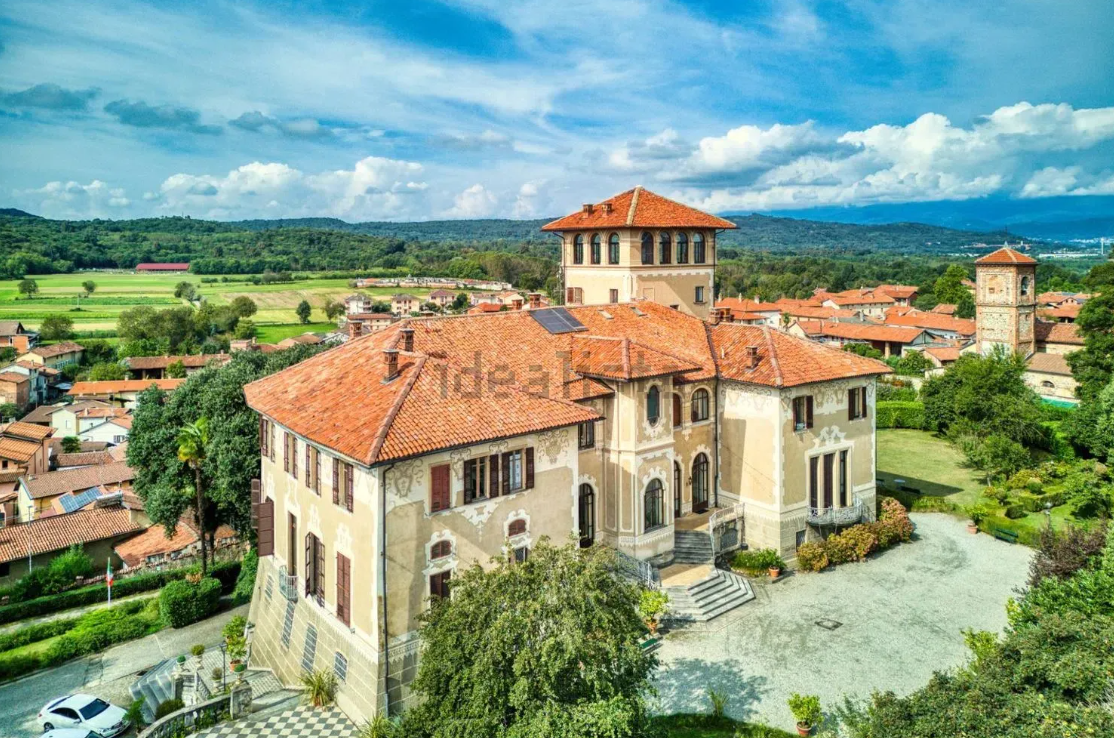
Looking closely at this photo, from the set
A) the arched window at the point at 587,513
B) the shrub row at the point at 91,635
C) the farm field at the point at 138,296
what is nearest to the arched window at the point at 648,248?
the arched window at the point at 587,513

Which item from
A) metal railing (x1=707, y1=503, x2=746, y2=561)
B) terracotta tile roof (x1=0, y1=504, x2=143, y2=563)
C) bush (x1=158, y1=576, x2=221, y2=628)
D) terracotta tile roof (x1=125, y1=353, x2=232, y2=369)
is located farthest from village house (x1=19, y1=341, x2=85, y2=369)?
metal railing (x1=707, y1=503, x2=746, y2=561)

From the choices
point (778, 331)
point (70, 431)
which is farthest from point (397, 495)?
point (70, 431)

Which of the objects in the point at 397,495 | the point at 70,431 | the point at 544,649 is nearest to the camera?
the point at 544,649

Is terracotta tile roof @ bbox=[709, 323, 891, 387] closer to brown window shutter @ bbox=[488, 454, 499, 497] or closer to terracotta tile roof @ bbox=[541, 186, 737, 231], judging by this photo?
terracotta tile roof @ bbox=[541, 186, 737, 231]

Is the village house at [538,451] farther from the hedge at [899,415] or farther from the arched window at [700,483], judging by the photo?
the hedge at [899,415]

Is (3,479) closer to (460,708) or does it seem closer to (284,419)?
(284,419)

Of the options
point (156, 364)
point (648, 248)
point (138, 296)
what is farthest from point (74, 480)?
point (138, 296)

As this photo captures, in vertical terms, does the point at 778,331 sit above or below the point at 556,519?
above
